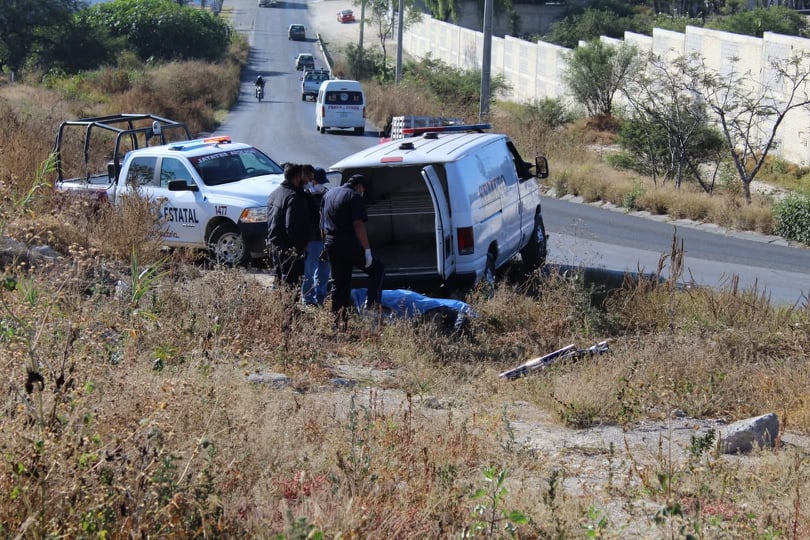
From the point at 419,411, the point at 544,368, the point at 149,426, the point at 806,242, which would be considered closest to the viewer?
the point at 149,426

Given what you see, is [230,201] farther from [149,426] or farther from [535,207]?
[149,426]

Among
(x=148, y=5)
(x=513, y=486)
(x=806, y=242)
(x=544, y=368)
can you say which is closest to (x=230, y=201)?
(x=544, y=368)

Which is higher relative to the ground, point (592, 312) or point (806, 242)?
point (592, 312)

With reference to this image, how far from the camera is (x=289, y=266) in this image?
10.3 metres

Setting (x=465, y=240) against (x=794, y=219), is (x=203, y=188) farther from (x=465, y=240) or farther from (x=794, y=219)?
(x=794, y=219)

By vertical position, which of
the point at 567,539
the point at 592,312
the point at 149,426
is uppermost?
the point at 149,426

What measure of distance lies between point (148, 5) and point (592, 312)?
72.5m

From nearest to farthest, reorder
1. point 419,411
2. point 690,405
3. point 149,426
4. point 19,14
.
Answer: point 149,426
point 419,411
point 690,405
point 19,14

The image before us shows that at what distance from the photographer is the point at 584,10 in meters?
79.6

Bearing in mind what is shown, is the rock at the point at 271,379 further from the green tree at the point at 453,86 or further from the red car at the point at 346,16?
the red car at the point at 346,16

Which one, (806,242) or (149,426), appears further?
(806,242)

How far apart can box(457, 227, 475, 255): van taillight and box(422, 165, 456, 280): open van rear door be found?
0.10m

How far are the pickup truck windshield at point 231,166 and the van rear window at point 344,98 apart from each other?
26.9 metres

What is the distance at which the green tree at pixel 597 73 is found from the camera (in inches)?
1684
